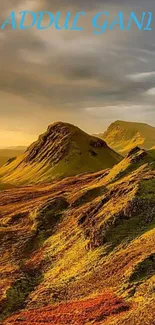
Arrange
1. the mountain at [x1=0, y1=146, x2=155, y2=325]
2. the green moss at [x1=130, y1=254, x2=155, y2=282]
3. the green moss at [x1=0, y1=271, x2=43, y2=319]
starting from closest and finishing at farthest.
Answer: the mountain at [x1=0, y1=146, x2=155, y2=325]
the green moss at [x1=130, y1=254, x2=155, y2=282]
the green moss at [x1=0, y1=271, x2=43, y2=319]

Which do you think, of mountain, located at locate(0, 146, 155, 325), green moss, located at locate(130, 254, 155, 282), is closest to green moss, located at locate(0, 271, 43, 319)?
mountain, located at locate(0, 146, 155, 325)

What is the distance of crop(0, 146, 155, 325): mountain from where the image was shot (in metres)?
45.8

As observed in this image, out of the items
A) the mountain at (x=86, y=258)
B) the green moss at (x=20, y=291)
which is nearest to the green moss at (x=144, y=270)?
the mountain at (x=86, y=258)

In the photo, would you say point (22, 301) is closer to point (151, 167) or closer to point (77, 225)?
point (77, 225)

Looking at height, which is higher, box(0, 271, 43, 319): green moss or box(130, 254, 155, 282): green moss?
box(130, 254, 155, 282): green moss

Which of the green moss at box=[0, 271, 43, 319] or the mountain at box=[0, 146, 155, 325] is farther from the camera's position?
the green moss at box=[0, 271, 43, 319]

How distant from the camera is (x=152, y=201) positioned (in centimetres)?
6694

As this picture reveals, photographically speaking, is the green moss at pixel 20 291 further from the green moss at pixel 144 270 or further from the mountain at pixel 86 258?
the green moss at pixel 144 270

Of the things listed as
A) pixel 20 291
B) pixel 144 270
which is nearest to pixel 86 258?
pixel 20 291

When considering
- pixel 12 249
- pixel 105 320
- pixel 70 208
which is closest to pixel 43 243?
pixel 12 249

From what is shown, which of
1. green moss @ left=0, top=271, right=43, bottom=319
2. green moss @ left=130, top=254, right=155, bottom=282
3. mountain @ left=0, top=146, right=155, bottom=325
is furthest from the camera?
green moss @ left=0, top=271, right=43, bottom=319

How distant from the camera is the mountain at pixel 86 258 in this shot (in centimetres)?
4578

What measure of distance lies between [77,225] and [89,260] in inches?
610

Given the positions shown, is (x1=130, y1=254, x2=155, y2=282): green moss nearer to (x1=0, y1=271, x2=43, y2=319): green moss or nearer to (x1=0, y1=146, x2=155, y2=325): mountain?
(x1=0, y1=146, x2=155, y2=325): mountain
